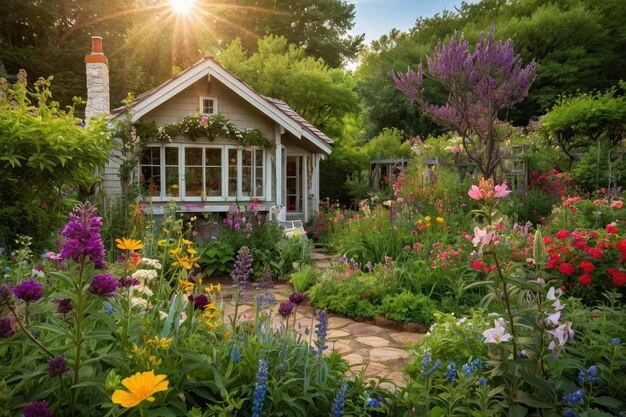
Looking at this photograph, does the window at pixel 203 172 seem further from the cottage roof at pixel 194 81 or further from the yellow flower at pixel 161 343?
the yellow flower at pixel 161 343

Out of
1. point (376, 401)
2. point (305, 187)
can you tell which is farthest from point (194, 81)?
point (376, 401)

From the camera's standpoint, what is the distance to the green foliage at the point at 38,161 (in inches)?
186

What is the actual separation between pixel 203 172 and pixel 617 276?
8.03 metres

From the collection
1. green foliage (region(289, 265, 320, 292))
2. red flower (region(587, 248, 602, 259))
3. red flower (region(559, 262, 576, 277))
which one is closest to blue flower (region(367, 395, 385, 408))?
red flower (region(559, 262, 576, 277))

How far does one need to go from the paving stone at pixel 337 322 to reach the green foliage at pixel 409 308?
397mm

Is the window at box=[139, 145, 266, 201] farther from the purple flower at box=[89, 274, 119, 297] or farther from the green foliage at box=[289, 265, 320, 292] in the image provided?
the purple flower at box=[89, 274, 119, 297]

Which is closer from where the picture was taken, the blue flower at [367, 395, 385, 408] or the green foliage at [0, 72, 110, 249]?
Answer: the blue flower at [367, 395, 385, 408]

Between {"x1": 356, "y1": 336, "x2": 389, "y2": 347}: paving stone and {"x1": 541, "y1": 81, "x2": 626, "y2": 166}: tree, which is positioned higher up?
{"x1": 541, "y1": 81, "x2": 626, "y2": 166}: tree

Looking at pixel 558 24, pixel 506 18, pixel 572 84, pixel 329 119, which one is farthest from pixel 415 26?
pixel 329 119

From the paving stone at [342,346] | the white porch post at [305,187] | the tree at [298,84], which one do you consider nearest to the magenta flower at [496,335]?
the paving stone at [342,346]

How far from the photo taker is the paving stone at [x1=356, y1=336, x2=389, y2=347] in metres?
4.31

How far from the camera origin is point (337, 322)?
16.7 feet

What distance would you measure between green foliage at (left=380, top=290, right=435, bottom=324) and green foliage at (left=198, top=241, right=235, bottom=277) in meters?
3.17

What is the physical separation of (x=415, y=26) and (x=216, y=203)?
2341 centimetres
